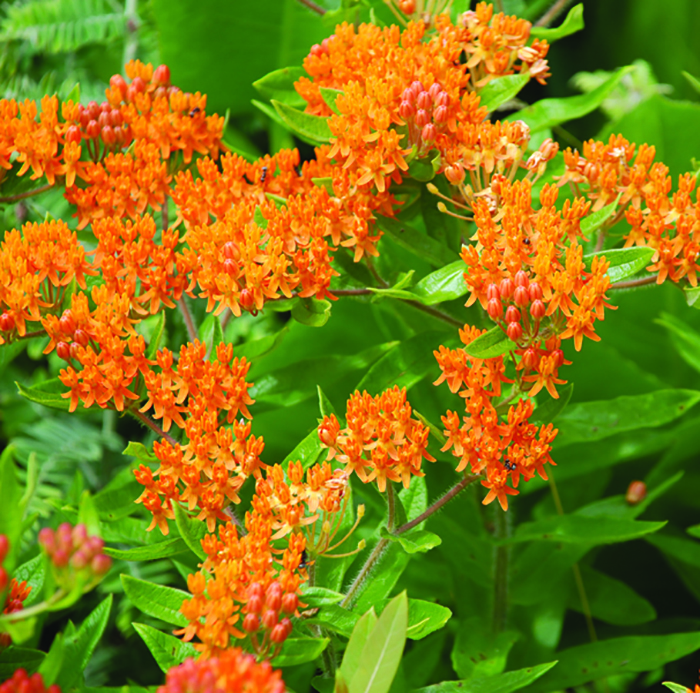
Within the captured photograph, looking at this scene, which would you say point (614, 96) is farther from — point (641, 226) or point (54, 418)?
point (54, 418)

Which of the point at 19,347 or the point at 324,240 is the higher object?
the point at 324,240

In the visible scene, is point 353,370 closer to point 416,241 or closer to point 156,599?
point 416,241

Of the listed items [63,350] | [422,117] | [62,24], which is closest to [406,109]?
[422,117]

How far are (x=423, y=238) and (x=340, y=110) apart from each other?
18 cm

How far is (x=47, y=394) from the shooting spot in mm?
874

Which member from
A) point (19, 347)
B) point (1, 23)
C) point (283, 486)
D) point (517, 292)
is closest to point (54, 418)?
point (19, 347)

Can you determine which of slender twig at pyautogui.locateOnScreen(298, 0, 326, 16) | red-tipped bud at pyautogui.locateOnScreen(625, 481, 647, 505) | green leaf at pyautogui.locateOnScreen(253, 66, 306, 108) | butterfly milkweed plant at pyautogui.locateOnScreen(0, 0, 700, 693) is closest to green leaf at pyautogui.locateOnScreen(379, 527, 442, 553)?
butterfly milkweed plant at pyautogui.locateOnScreen(0, 0, 700, 693)

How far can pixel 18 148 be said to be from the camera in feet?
3.06

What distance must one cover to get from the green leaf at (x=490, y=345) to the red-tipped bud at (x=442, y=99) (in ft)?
0.85

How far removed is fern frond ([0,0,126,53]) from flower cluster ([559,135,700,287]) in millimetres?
1126

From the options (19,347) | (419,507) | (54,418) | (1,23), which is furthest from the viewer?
(1,23)

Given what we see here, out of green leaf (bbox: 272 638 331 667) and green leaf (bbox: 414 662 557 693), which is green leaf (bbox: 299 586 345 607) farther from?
green leaf (bbox: 414 662 557 693)

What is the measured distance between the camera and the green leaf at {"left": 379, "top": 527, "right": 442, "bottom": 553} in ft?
2.47

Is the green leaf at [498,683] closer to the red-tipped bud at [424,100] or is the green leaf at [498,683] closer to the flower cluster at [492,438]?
the flower cluster at [492,438]
